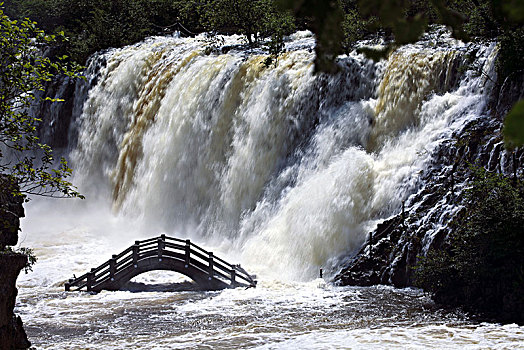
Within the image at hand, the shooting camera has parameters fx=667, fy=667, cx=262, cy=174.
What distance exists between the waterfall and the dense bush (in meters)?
3.17

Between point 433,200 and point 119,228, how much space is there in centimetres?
1350

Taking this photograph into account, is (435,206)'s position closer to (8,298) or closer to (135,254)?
(135,254)

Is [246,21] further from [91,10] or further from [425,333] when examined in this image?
[425,333]

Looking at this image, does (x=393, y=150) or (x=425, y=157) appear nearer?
(x=425, y=157)

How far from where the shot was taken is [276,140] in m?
21.0

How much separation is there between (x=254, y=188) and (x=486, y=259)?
9.53 m

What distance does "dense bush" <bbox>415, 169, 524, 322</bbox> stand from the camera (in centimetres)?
1227

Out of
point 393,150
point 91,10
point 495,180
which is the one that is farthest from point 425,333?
point 91,10

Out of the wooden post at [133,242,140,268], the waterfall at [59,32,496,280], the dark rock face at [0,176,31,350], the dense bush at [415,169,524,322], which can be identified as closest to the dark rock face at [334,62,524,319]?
the waterfall at [59,32,496,280]

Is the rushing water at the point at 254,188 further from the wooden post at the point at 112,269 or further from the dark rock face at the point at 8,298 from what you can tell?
the dark rock face at the point at 8,298

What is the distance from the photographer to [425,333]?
438 inches

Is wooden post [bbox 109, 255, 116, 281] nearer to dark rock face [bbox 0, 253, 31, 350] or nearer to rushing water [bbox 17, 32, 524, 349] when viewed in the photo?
rushing water [bbox 17, 32, 524, 349]

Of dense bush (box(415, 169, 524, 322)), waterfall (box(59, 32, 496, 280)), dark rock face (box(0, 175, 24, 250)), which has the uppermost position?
waterfall (box(59, 32, 496, 280))

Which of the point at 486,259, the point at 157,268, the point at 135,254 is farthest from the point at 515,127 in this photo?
the point at 135,254
